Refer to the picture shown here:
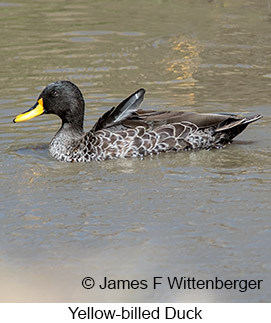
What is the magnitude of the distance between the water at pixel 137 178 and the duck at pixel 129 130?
186 mm

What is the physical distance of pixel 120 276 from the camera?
6.22 m

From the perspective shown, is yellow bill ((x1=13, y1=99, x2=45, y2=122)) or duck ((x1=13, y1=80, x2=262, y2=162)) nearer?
duck ((x1=13, y1=80, x2=262, y2=162))

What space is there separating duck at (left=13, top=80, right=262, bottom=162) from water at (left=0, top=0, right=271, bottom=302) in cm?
19

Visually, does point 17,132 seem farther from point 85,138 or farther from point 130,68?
point 130,68

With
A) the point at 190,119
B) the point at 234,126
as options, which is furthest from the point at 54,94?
the point at 234,126

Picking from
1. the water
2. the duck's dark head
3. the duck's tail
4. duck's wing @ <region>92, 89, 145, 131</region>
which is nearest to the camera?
the water

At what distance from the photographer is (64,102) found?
383 inches

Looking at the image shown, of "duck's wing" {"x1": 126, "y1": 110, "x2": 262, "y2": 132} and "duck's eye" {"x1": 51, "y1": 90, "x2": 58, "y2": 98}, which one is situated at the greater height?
"duck's eye" {"x1": 51, "y1": 90, "x2": 58, "y2": 98}

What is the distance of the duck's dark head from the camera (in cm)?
969

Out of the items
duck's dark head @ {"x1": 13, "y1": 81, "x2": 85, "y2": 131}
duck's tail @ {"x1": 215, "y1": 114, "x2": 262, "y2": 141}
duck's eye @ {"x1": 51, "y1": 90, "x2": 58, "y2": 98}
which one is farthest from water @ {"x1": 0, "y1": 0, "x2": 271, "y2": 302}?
duck's eye @ {"x1": 51, "y1": 90, "x2": 58, "y2": 98}

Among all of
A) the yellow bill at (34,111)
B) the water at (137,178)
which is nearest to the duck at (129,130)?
the yellow bill at (34,111)

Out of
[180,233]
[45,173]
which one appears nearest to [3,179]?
[45,173]

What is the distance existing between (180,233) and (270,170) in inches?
79.5

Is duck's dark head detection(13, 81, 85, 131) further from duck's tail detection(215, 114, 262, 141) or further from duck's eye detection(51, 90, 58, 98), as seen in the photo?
duck's tail detection(215, 114, 262, 141)
